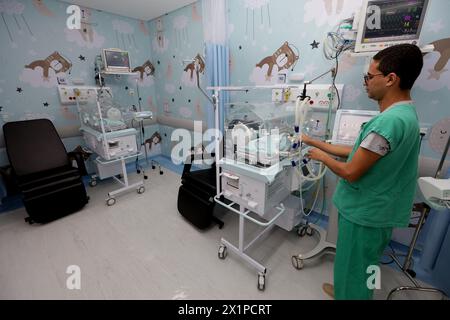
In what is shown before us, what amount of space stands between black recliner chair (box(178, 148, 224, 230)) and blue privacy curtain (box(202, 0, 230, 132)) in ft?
1.94

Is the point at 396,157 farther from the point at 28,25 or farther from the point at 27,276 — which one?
the point at 28,25

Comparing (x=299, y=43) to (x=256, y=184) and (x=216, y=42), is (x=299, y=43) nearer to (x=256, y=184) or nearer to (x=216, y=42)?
(x=216, y=42)

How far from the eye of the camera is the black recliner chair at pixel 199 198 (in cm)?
211

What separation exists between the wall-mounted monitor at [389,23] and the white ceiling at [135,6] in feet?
7.45

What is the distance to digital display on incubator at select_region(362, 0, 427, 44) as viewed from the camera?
1.29 m

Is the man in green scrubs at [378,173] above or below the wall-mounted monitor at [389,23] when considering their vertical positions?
below

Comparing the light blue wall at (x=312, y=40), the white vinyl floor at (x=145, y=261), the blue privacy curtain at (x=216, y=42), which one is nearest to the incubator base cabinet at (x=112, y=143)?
the white vinyl floor at (x=145, y=261)

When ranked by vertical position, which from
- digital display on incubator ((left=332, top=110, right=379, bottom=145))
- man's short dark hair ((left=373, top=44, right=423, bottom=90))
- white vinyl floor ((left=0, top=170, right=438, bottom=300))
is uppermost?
man's short dark hair ((left=373, top=44, right=423, bottom=90))

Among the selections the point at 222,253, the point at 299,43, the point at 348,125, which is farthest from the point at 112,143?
the point at 348,125

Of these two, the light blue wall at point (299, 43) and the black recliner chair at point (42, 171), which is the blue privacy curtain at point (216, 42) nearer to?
the light blue wall at point (299, 43)

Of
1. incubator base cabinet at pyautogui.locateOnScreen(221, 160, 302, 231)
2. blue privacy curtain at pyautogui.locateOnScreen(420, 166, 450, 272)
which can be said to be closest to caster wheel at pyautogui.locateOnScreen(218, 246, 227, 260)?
incubator base cabinet at pyautogui.locateOnScreen(221, 160, 302, 231)

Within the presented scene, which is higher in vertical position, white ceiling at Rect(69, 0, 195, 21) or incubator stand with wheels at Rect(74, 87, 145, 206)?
white ceiling at Rect(69, 0, 195, 21)

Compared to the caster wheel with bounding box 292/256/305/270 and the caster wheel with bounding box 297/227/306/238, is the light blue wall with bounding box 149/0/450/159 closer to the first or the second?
the caster wheel with bounding box 297/227/306/238

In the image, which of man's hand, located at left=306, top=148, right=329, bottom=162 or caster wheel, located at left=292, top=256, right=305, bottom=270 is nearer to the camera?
man's hand, located at left=306, top=148, right=329, bottom=162
